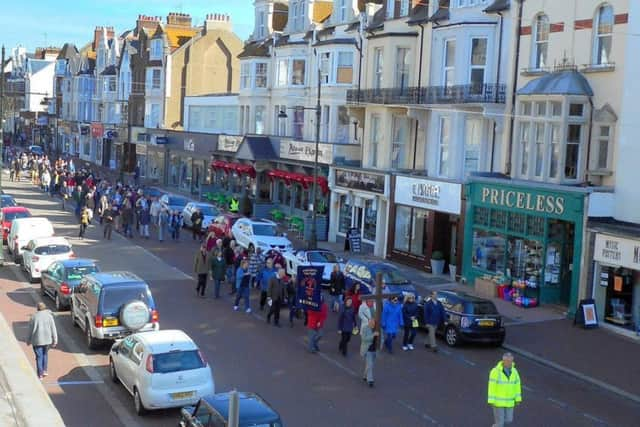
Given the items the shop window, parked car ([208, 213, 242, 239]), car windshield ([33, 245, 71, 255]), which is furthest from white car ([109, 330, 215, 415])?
parked car ([208, 213, 242, 239])

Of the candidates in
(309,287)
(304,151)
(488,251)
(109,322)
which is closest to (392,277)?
(309,287)

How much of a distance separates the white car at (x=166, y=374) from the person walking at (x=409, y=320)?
7.30 meters

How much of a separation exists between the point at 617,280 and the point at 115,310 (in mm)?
14483

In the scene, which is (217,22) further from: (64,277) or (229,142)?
(64,277)

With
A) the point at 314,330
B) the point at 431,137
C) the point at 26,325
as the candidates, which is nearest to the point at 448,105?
the point at 431,137

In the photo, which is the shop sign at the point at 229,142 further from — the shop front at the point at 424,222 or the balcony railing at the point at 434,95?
the shop front at the point at 424,222

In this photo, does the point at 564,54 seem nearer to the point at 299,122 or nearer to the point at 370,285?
the point at 370,285

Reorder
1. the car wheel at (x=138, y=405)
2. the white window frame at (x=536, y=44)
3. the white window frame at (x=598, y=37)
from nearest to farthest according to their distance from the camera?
the car wheel at (x=138, y=405)
the white window frame at (x=598, y=37)
the white window frame at (x=536, y=44)

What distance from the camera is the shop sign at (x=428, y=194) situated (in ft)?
108

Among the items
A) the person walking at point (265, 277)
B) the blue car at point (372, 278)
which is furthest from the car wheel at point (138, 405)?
the blue car at point (372, 278)

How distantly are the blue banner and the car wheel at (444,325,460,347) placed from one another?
3.57m

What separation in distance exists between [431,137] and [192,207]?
15419mm

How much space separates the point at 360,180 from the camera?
39625mm

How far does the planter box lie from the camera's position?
29.7 m
